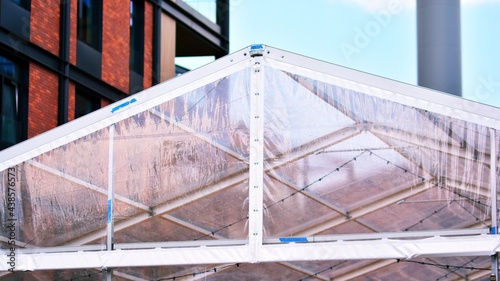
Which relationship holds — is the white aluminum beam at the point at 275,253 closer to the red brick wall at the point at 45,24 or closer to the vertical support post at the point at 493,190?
the vertical support post at the point at 493,190

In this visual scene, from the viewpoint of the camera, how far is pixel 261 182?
10828mm

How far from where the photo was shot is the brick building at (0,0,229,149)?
1989 cm

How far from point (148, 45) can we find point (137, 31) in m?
0.52

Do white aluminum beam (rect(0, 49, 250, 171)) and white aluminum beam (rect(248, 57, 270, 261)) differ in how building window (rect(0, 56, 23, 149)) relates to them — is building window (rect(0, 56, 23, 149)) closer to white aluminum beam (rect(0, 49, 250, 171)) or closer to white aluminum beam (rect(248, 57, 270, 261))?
white aluminum beam (rect(0, 49, 250, 171))

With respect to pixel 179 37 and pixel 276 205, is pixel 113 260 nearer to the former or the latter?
pixel 276 205

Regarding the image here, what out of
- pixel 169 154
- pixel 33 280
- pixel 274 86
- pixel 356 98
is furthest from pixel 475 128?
pixel 33 280

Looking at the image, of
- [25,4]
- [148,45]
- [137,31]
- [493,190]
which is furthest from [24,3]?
[493,190]

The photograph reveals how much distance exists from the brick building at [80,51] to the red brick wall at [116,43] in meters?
0.02

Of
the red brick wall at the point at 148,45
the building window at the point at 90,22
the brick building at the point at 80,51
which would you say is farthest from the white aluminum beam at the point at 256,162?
the red brick wall at the point at 148,45

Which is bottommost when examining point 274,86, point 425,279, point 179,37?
point 425,279

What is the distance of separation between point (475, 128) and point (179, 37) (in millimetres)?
19788

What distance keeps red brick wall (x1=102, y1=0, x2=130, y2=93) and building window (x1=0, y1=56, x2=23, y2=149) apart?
358cm

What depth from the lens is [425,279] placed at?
11703mm

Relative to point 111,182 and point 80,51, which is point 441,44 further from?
point 111,182
